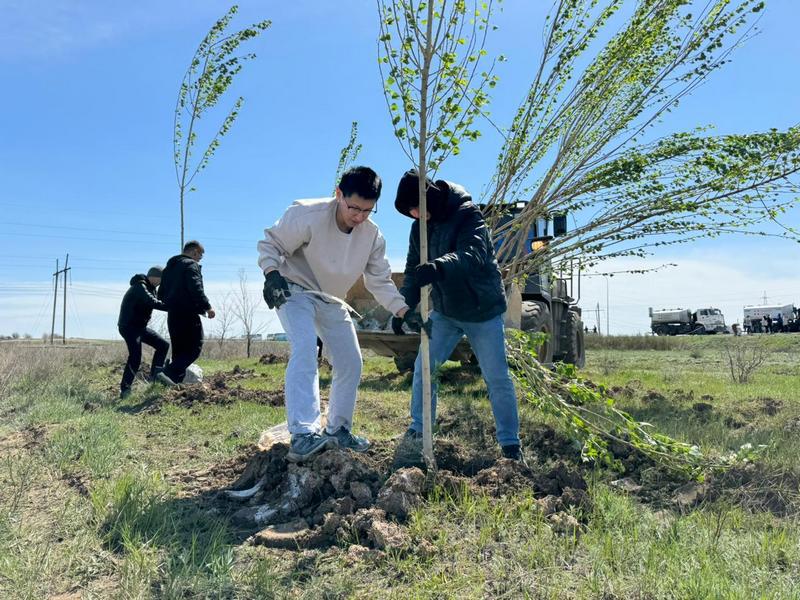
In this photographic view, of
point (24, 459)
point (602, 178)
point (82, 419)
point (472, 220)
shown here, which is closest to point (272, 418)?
point (82, 419)

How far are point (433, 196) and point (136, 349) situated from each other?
554cm

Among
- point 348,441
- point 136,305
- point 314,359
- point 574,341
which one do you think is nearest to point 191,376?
point 136,305

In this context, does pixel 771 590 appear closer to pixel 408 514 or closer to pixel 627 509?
pixel 627 509

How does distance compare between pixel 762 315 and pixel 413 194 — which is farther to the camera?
pixel 762 315

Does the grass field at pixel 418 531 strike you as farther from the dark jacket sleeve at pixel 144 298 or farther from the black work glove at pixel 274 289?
the dark jacket sleeve at pixel 144 298

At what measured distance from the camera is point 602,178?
4.86 meters

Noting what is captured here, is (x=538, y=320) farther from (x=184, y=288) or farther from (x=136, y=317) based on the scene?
(x=136, y=317)

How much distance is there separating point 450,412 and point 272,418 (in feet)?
5.35

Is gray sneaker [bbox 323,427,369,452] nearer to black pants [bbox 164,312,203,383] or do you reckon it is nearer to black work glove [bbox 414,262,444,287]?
black work glove [bbox 414,262,444,287]

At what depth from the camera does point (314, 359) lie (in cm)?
345

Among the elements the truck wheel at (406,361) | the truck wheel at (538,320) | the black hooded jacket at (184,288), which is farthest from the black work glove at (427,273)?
the truck wheel at (406,361)

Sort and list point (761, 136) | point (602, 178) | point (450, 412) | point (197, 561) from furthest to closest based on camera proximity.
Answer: point (450, 412) < point (602, 178) < point (761, 136) < point (197, 561)

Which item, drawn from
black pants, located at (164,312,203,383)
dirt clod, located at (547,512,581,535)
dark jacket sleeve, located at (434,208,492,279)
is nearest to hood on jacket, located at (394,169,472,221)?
dark jacket sleeve, located at (434,208,492,279)

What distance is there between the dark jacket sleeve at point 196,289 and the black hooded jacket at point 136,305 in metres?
0.56
